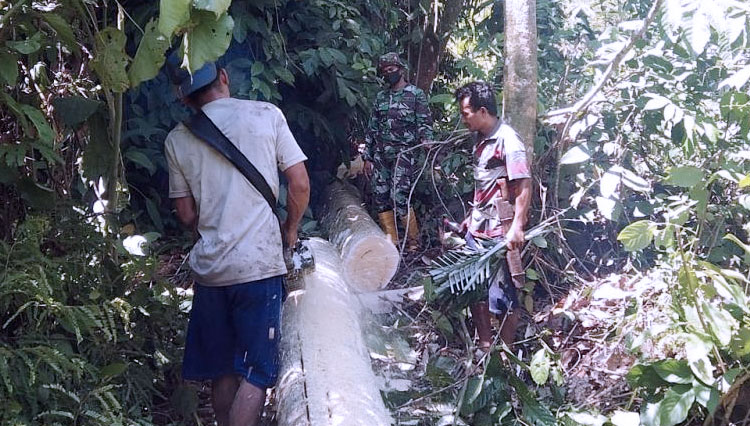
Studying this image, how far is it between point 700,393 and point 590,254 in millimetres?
2337

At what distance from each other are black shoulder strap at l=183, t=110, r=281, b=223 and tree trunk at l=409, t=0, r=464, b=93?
5.25 metres

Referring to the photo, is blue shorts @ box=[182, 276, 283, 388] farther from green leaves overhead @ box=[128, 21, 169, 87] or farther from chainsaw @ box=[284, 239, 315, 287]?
green leaves overhead @ box=[128, 21, 169, 87]

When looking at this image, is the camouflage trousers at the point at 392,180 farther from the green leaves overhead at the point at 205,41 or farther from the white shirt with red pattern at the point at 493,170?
the green leaves overhead at the point at 205,41

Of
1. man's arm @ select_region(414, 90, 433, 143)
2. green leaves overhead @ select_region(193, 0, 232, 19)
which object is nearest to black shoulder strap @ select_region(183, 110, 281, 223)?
green leaves overhead @ select_region(193, 0, 232, 19)

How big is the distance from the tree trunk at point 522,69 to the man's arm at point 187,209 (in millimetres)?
2305

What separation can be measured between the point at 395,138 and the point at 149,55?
4.16m

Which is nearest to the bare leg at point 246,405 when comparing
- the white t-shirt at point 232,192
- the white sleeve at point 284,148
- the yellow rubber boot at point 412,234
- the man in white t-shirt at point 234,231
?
the man in white t-shirt at point 234,231

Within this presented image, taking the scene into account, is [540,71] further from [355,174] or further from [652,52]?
[652,52]

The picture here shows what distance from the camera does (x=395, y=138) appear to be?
642 centimetres

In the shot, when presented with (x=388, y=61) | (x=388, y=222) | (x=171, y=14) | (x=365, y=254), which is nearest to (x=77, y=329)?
(x=171, y=14)

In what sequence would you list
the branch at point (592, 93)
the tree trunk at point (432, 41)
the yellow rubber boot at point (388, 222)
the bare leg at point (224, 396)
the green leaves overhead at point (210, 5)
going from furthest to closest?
1. the tree trunk at point (432, 41)
2. the yellow rubber boot at point (388, 222)
3. the branch at point (592, 93)
4. the bare leg at point (224, 396)
5. the green leaves overhead at point (210, 5)

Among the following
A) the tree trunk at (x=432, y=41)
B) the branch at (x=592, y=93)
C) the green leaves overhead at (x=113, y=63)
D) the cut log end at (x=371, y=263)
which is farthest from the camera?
the tree trunk at (x=432, y=41)

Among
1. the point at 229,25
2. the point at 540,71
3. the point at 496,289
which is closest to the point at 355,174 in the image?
the point at 540,71

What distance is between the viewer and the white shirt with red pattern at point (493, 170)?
13.5ft
